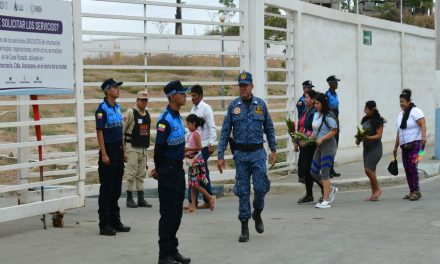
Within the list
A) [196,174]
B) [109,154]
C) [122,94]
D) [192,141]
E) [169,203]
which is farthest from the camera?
[122,94]

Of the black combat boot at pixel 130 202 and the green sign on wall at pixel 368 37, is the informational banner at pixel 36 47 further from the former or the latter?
the green sign on wall at pixel 368 37

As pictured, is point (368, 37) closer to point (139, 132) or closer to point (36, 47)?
point (139, 132)

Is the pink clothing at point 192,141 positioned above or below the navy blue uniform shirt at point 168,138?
below

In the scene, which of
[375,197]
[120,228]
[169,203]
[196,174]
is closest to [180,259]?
[169,203]

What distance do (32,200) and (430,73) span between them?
18.2 meters

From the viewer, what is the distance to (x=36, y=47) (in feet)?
34.6

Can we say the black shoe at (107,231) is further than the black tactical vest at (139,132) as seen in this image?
No

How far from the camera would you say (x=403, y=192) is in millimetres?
14883

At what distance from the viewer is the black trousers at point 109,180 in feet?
34.0

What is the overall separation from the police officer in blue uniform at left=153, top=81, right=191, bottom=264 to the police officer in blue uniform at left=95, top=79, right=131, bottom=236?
70.8 inches

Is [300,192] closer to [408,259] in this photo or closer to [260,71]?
[260,71]

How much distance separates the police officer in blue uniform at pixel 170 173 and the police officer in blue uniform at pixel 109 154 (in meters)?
1.80

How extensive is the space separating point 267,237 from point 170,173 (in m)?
2.18

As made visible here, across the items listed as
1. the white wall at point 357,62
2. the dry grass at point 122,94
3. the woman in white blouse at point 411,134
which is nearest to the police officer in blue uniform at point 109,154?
the dry grass at point 122,94
